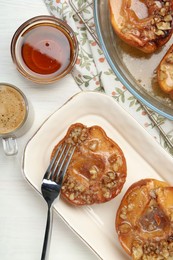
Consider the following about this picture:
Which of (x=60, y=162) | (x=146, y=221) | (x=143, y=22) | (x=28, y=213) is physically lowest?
(x=146, y=221)

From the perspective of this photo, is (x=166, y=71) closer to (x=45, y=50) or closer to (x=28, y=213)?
(x=45, y=50)

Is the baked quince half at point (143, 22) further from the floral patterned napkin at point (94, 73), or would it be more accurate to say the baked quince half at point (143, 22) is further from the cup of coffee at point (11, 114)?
the cup of coffee at point (11, 114)

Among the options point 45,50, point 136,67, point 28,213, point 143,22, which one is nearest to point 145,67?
point 136,67

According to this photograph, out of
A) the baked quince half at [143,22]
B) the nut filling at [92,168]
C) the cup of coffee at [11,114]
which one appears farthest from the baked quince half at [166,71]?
the cup of coffee at [11,114]

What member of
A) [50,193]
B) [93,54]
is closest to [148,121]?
[93,54]

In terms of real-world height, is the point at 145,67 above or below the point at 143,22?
below

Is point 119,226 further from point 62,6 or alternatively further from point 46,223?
point 62,6
